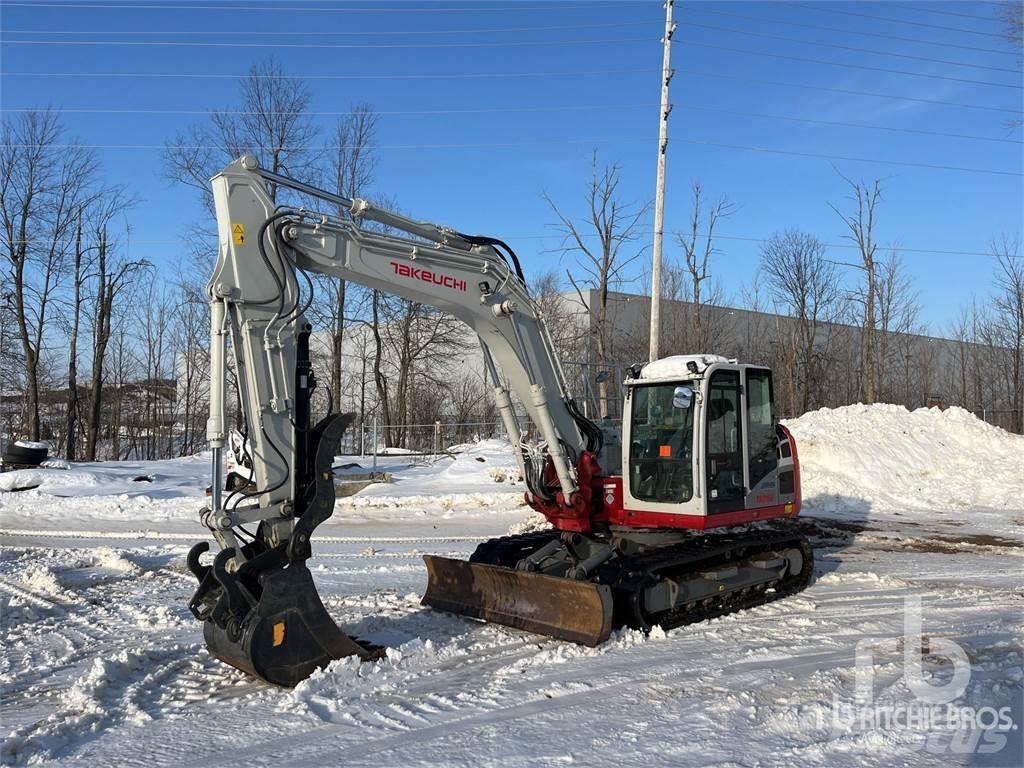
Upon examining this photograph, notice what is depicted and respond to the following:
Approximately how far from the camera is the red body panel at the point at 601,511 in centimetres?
799

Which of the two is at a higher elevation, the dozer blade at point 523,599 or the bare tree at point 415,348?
the bare tree at point 415,348

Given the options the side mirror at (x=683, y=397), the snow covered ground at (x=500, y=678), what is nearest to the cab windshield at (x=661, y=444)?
the side mirror at (x=683, y=397)

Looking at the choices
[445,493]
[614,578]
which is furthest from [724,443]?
[445,493]

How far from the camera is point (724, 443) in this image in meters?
8.11

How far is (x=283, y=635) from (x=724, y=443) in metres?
4.62

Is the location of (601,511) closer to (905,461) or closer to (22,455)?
(905,461)

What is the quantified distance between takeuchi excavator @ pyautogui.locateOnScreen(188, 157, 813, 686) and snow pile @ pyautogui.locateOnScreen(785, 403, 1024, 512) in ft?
30.0

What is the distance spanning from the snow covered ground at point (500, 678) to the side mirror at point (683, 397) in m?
2.11

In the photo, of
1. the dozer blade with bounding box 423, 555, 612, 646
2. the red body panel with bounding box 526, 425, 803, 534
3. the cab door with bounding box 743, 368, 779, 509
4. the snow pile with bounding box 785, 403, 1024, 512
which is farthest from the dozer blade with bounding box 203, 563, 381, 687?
the snow pile with bounding box 785, 403, 1024, 512

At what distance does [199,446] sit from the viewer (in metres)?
33.7

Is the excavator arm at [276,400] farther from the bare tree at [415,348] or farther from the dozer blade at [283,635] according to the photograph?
the bare tree at [415,348]

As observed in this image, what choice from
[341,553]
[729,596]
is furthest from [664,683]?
[341,553]

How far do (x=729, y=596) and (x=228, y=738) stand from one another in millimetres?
5224

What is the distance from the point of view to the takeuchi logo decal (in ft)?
22.3
